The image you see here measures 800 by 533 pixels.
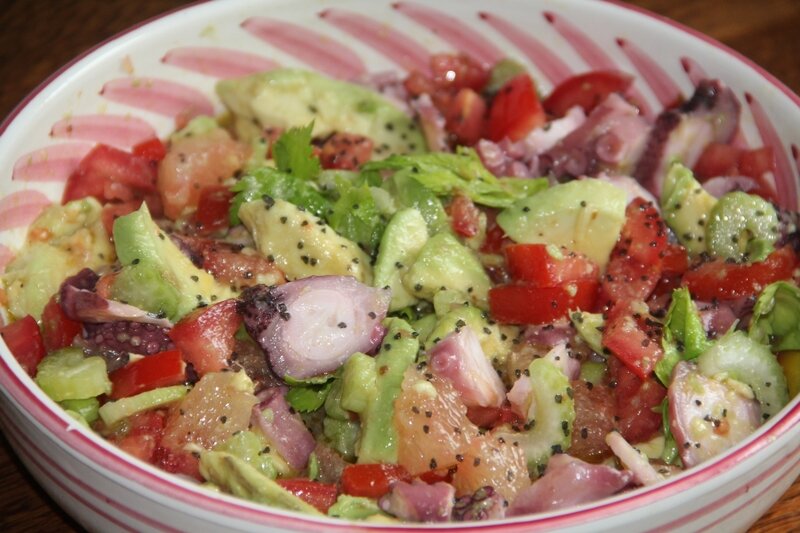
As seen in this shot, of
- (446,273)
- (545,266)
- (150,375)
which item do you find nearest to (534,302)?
(545,266)

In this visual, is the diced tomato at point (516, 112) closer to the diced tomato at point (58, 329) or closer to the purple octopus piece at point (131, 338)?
the purple octopus piece at point (131, 338)

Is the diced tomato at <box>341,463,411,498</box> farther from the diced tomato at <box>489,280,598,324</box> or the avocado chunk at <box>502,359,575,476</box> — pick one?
the diced tomato at <box>489,280,598,324</box>

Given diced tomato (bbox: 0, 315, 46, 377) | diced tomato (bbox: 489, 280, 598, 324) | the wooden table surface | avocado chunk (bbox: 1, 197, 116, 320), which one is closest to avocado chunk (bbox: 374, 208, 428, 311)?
diced tomato (bbox: 489, 280, 598, 324)

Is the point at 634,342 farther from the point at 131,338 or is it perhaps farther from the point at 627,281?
the point at 131,338

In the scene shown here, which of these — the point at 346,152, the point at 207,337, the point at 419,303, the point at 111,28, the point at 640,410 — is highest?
the point at 111,28

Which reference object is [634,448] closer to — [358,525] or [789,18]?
[358,525]

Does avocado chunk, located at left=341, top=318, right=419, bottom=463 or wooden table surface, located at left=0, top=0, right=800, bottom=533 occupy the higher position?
wooden table surface, located at left=0, top=0, right=800, bottom=533
